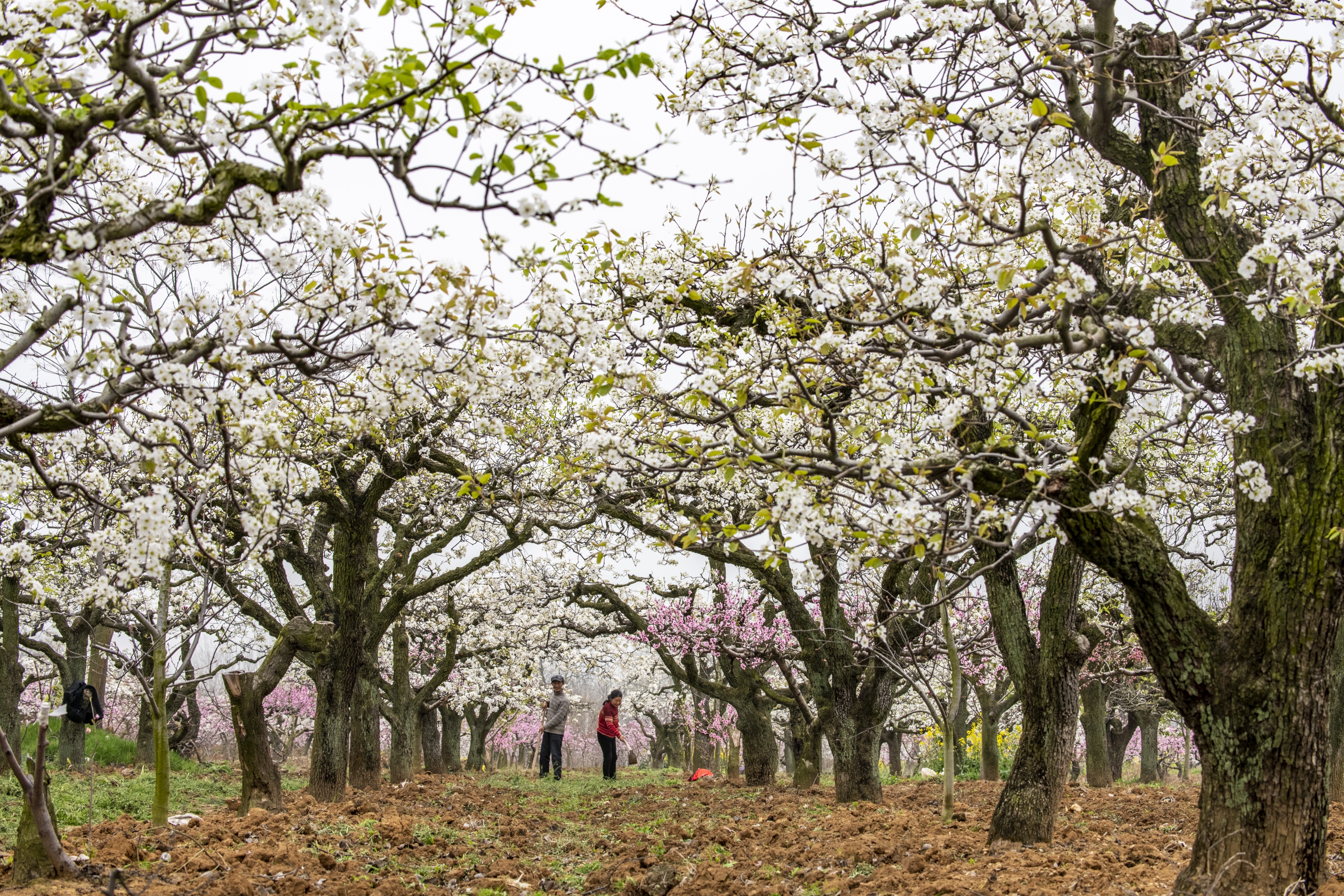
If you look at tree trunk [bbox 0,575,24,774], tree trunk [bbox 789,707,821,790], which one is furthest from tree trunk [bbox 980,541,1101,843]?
tree trunk [bbox 0,575,24,774]

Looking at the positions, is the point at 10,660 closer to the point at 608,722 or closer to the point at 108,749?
the point at 108,749

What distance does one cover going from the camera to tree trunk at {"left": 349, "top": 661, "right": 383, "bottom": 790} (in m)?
12.1

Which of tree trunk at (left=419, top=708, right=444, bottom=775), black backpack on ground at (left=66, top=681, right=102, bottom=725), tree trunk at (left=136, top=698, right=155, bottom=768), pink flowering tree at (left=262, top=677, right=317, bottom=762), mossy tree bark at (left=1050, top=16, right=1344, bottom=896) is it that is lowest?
pink flowering tree at (left=262, top=677, right=317, bottom=762)

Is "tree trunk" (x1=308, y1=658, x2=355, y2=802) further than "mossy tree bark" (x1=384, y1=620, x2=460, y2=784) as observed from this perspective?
No

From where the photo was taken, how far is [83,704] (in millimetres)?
7836

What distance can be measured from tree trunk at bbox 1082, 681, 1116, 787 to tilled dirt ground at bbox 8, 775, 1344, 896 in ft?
16.2

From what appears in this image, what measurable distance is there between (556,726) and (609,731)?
1.12 meters

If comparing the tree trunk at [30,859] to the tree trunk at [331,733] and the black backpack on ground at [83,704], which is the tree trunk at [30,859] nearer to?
the black backpack on ground at [83,704]

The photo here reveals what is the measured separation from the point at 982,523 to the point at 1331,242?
2.26 meters

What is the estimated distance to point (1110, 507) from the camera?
4.31 metres

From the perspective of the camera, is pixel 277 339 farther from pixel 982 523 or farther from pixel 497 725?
pixel 497 725

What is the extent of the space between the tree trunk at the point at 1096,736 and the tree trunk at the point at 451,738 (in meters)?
14.5

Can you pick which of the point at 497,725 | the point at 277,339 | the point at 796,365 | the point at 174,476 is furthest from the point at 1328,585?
the point at 497,725

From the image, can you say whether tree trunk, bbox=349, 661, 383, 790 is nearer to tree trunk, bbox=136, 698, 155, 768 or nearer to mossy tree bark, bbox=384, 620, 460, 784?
mossy tree bark, bbox=384, 620, 460, 784
